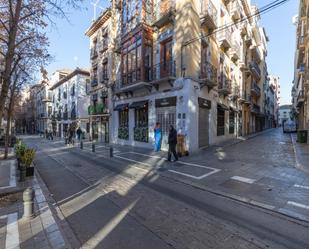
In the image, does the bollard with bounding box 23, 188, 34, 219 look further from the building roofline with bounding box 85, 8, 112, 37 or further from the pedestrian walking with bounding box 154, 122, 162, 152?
the building roofline with bounding box 85, 8, 112, 37

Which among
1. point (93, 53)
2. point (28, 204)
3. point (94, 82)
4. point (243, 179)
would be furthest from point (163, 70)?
point (93, 53)

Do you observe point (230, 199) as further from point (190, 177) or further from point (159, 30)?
point (159, 30)

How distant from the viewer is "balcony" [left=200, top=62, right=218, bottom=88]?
13545 mm

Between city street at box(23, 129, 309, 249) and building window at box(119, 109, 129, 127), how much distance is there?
379 inches

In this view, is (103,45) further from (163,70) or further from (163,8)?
(163,70)

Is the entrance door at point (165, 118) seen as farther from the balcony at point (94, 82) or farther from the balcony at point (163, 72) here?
the balcony at point (94, 82)

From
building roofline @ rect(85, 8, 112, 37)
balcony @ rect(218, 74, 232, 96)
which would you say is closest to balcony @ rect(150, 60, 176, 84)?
balcony @ rect(218, 74, 232, 96)

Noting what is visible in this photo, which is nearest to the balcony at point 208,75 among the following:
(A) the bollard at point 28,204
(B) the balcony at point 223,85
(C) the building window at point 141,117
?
(B) the balcony at point 223,85

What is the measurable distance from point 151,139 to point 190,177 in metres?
7.88

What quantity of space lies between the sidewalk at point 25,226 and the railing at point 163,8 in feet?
41.0

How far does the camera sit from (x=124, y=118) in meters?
18.9

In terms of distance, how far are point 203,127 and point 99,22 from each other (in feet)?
54.3

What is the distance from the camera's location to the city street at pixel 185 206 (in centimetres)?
365

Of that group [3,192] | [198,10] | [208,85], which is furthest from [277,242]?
[198,10]
